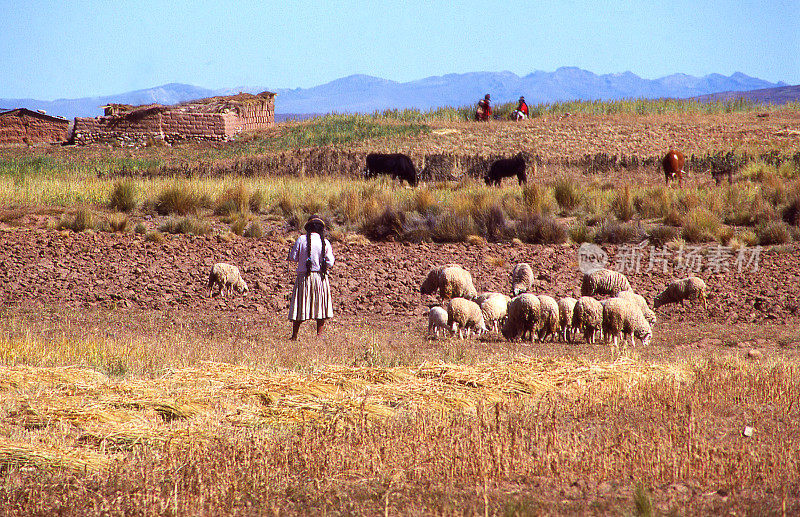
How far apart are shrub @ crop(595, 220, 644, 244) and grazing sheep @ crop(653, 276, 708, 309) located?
4.23m

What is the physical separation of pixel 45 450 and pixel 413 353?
4163 millimetres

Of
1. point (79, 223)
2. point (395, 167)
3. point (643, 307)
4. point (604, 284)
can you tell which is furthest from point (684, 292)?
point (395, 167)

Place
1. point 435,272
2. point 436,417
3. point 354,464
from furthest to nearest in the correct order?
point 435,272, point 436,417, point 354,464

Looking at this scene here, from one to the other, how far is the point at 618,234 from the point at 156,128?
29.5 m

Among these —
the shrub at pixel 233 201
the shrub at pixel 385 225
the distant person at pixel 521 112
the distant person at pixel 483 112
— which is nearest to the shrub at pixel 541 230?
the shrub at pixel 385 225

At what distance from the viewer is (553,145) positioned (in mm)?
34719

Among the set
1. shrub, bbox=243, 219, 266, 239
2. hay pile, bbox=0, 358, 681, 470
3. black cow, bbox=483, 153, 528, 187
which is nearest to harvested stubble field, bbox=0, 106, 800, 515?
hay pile, bbox=0, 358, 681, 470

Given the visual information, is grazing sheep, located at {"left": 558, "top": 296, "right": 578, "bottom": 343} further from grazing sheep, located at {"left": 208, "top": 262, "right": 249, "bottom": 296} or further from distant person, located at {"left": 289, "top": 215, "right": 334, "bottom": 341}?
grazing sheep, located at {"left": 208, "top": 262, "right": 249, "bottom": 296}

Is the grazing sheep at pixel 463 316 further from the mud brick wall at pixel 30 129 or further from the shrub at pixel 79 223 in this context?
the mud brick wall at pixel 30 129

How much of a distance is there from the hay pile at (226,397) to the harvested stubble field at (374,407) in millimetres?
20

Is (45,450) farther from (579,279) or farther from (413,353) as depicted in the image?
(579,279)

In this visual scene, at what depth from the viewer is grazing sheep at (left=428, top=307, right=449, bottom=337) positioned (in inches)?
380

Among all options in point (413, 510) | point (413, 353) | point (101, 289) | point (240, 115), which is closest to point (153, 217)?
point (101, 289)

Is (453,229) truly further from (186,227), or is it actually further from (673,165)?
(673,165)
